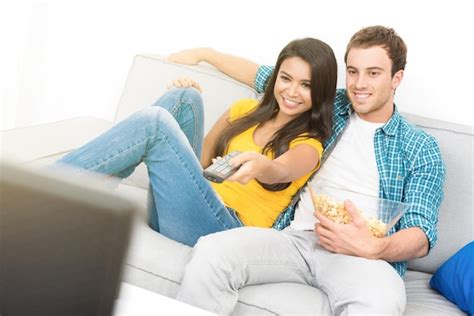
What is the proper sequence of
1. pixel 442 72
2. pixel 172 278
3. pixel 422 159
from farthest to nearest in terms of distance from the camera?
pixel 442 72, pixel 422 159, pixel 172 278

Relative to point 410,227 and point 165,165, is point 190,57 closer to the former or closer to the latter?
point 165,165

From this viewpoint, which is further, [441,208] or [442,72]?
[442,72]

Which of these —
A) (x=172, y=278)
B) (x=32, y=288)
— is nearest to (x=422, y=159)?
(x=172, y=278)

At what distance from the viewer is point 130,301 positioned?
0.81 metres

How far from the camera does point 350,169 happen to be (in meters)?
1.73

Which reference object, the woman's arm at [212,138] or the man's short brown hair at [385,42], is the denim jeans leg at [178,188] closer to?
the woman's arm at [212,138]

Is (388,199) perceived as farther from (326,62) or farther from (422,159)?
(326,62)

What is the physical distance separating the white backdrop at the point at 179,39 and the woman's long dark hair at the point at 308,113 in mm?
364

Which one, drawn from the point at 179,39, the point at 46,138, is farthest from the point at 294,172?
the point at 179,39

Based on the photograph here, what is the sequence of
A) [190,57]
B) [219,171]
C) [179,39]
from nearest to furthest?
[219,171]
[190,57]
[179,39]

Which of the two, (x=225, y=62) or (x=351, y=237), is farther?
(x=225, y=62)

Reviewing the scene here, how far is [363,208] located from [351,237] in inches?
5.2

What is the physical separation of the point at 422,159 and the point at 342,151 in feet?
0.74

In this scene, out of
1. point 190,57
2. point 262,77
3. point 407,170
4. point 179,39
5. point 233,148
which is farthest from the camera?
point 179,39
